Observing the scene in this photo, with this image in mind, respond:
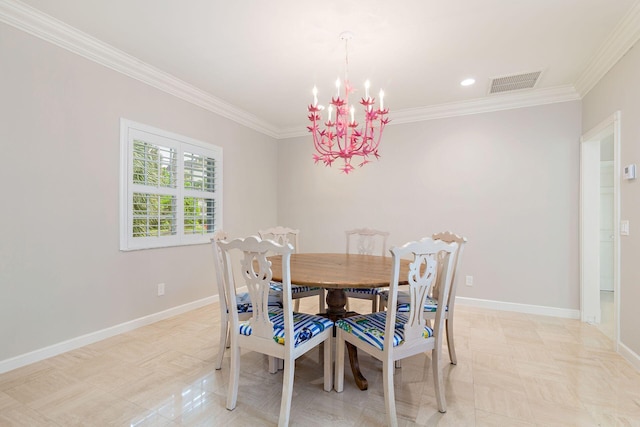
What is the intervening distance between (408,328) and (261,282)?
0.83 metres

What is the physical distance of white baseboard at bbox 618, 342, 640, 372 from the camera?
7.15 ft

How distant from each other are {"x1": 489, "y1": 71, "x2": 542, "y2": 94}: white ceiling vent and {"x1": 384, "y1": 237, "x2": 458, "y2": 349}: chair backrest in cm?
241

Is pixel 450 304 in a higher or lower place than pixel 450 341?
higher

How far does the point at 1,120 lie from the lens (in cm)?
205

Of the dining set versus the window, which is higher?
the window

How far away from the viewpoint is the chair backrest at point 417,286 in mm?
1550

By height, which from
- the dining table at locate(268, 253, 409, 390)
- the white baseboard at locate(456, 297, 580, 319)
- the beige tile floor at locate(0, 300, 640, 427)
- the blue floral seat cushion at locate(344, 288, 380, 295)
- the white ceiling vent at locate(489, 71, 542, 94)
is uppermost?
the white ceiling vent at locate(489, 71, 542, 94)

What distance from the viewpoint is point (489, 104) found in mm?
3646

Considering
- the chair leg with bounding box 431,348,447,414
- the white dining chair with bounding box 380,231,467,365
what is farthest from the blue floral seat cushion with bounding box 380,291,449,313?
the chair leg with bounding box 431,348,447,414

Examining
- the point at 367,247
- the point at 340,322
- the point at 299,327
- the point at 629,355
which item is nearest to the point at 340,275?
the point at 340,322

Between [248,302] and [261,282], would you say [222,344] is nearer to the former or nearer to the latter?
[248,302]

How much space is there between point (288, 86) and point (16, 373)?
328cm

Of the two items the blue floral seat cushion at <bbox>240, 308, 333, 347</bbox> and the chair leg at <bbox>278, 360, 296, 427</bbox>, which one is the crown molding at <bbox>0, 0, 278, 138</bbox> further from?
the chair leg at <bbox>278, 360, 296, 427</bbox>

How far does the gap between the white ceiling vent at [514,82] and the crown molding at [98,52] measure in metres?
3.10
